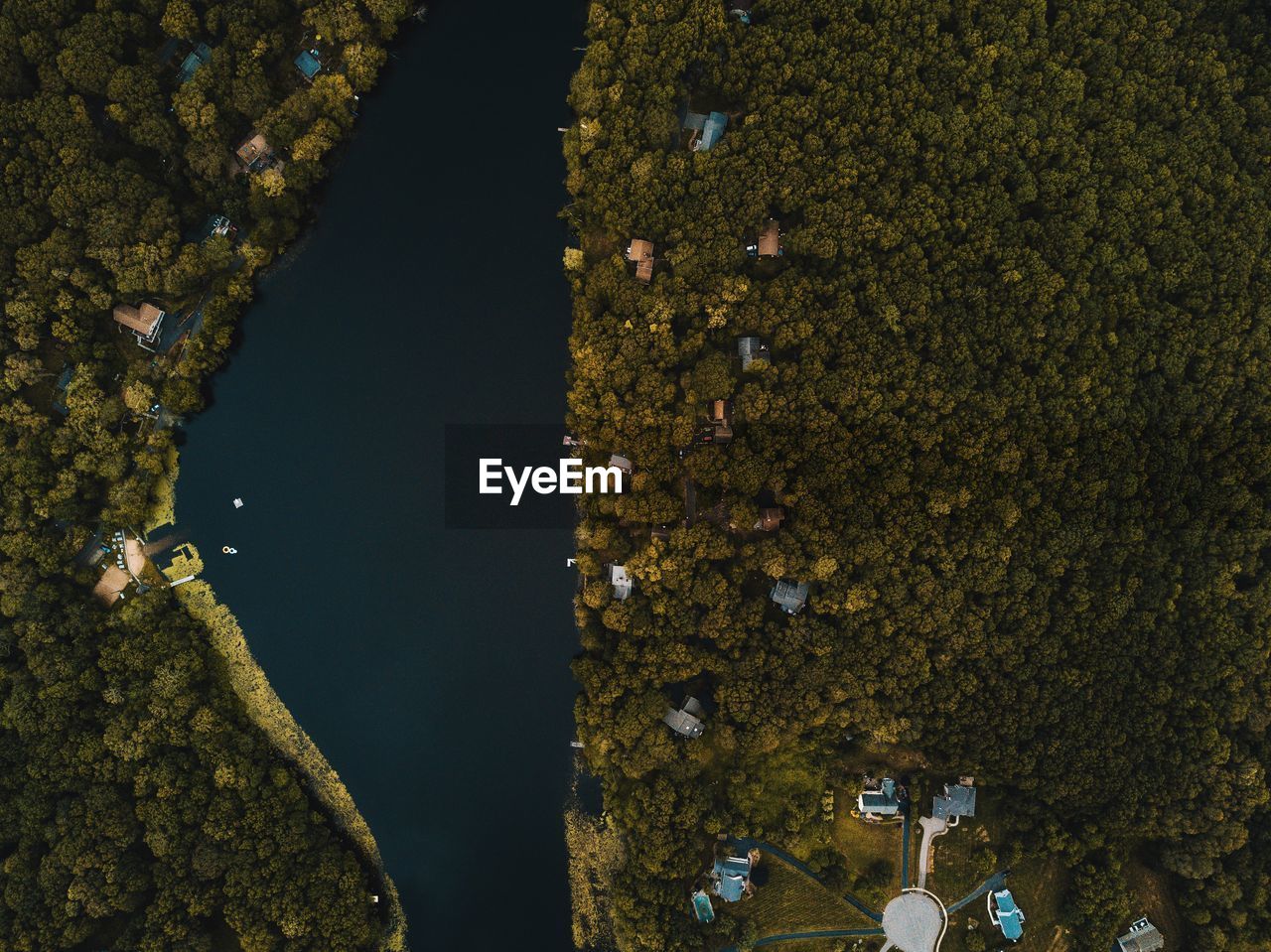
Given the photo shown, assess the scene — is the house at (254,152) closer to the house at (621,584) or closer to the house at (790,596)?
the house at (621,584)

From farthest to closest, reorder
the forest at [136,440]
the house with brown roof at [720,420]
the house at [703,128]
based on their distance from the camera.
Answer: the house at [703,128], the house with brown roof at [720,420], the forest at [136,440]

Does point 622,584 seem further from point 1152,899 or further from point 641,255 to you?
point 1152,899

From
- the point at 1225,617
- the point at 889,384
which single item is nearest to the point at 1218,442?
the point at 1225,617

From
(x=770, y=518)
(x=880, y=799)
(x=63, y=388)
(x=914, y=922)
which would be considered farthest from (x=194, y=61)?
(x=914, y=922)

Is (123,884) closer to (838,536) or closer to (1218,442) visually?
(838,536)

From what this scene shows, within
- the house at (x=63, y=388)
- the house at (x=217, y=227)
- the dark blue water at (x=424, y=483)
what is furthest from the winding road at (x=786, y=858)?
the house at (x=217, y=227)

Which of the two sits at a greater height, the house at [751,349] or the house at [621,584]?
the house at [751,349]

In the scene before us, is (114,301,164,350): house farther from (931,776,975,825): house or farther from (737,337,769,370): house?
(931,776,975,825): house
